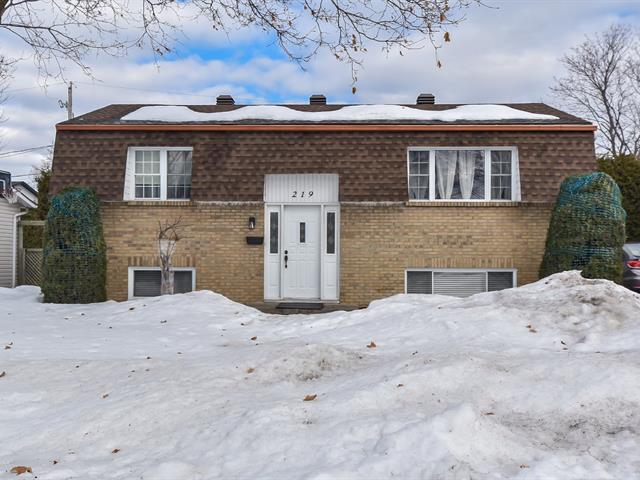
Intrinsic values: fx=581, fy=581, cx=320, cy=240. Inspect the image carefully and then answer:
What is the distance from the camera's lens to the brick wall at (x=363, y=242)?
1268 cm

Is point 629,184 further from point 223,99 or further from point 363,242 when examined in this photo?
point 223,99

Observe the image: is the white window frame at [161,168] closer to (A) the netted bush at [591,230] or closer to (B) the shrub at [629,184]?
(A) the netted bush at [591,230]

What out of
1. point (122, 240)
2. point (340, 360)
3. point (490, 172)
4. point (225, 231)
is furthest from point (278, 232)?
point (340, 360)

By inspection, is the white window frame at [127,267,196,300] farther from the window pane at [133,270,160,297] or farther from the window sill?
the window sill

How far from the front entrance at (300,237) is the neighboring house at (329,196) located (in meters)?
0.03

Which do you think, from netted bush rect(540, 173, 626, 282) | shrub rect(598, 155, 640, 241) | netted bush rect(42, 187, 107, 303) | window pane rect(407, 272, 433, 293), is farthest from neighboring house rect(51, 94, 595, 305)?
shrub rect(598, 155, 640, 241)

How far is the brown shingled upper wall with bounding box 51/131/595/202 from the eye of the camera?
497 inches

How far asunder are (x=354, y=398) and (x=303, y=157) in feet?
28.2

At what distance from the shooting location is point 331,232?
520 inches

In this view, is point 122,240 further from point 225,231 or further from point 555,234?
point 555,234

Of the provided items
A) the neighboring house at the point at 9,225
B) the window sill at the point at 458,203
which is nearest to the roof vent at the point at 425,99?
the window sill at the point at 458,203

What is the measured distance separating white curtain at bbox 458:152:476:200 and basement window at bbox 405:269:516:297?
5.64ft

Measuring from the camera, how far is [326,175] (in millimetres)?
13141

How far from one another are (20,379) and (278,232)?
7.57 meters
